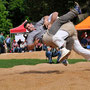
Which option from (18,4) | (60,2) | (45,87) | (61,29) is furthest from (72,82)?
(18,4)

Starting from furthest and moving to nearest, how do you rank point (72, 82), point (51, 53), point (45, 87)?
point (51, 53)
point (72, 82)
point (45, 87)

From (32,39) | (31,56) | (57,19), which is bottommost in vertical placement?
(31,56)

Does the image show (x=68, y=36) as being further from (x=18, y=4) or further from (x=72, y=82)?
(x=18, y=4)

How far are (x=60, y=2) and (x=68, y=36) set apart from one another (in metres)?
28.9

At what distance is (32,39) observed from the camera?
29.7 ft

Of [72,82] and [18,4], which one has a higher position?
[18,4]

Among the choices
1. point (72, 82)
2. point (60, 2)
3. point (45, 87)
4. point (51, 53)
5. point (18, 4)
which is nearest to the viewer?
point (45, 87)

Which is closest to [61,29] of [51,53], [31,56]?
[51,53]

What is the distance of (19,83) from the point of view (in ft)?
23.4

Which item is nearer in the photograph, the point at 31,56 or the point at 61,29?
the point at 61,29

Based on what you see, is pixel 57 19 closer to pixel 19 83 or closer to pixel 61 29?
pixel 61 29

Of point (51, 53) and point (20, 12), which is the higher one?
point (20, 12)

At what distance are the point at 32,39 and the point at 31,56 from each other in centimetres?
1269

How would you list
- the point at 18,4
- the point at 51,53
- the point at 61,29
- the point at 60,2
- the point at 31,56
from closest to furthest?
the point at 61,29 < the point at 51,53 < the point at 31,56 < the point at 60,2 < the point at 18,4
